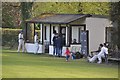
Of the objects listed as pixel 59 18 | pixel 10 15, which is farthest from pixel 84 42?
pixel 10 15

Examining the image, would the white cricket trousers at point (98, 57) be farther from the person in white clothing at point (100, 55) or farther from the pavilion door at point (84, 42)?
the pavilion door at point (84, 42)

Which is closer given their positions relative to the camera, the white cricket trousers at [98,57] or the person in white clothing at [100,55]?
the person in white clothing at [100,55]

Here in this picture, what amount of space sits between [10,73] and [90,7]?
20138mm

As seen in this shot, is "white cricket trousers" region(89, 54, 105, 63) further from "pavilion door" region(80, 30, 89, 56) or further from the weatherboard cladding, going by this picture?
the weatherboard cladding

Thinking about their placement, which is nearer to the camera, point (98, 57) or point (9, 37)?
point (98, 57)

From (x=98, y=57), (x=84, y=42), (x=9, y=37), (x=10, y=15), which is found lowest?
(x=98, y=57)

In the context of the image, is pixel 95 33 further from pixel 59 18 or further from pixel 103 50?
pixel 103 50

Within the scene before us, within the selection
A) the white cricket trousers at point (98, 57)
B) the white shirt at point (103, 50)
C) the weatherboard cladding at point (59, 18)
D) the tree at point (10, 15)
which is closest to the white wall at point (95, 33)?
the weatherboard cladding at point (59, 18)

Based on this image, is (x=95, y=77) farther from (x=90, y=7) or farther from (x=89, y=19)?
(x=90, y=7)

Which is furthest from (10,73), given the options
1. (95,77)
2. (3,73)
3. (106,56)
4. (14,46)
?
(14,46)

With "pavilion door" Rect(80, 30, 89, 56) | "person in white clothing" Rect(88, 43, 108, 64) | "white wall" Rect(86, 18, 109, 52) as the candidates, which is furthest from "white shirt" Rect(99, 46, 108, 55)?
"white wall" Rect(86, 18, 109, 52)

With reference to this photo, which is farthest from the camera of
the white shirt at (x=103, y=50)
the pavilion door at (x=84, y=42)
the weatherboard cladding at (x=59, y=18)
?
the weatherboard cladding at (x=59, y=18)

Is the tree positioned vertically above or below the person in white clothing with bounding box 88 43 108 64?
above

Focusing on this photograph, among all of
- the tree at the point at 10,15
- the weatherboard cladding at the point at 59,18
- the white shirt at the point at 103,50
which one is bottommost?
the white shirt at the point at 103,50
